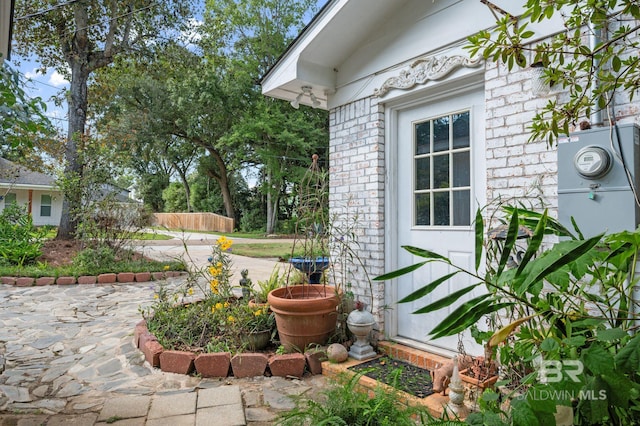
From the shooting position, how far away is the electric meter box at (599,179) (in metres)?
1.96

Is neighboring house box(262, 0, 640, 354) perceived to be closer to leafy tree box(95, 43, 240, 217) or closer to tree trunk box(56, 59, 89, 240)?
tree trunk box(56, 59, 89, 240)

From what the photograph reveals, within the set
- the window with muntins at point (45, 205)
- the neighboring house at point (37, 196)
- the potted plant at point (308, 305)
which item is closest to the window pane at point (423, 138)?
the potted plant at point (308, 305)

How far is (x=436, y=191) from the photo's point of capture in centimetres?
329

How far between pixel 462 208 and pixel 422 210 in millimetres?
385

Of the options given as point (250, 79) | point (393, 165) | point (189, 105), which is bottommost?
point (393, 165)

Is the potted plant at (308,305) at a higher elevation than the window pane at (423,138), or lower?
lower

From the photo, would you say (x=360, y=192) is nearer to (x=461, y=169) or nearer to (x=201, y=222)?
(x=461, y=169)

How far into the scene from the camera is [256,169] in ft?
76.3

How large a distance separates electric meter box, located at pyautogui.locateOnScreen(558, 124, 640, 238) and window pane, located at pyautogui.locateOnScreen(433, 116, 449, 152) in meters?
1.11

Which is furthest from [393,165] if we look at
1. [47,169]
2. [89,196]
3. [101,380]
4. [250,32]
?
[250,32]

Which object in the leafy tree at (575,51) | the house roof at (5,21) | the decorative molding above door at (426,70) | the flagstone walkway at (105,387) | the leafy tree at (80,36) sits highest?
the leafy tree at (80,36)

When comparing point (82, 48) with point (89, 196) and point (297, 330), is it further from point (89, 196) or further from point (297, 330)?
point (297, 330)

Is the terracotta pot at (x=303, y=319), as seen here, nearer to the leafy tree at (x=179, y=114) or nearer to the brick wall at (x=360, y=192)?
the brick wall at (x=360, y=192)

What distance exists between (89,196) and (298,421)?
8.17 metres
